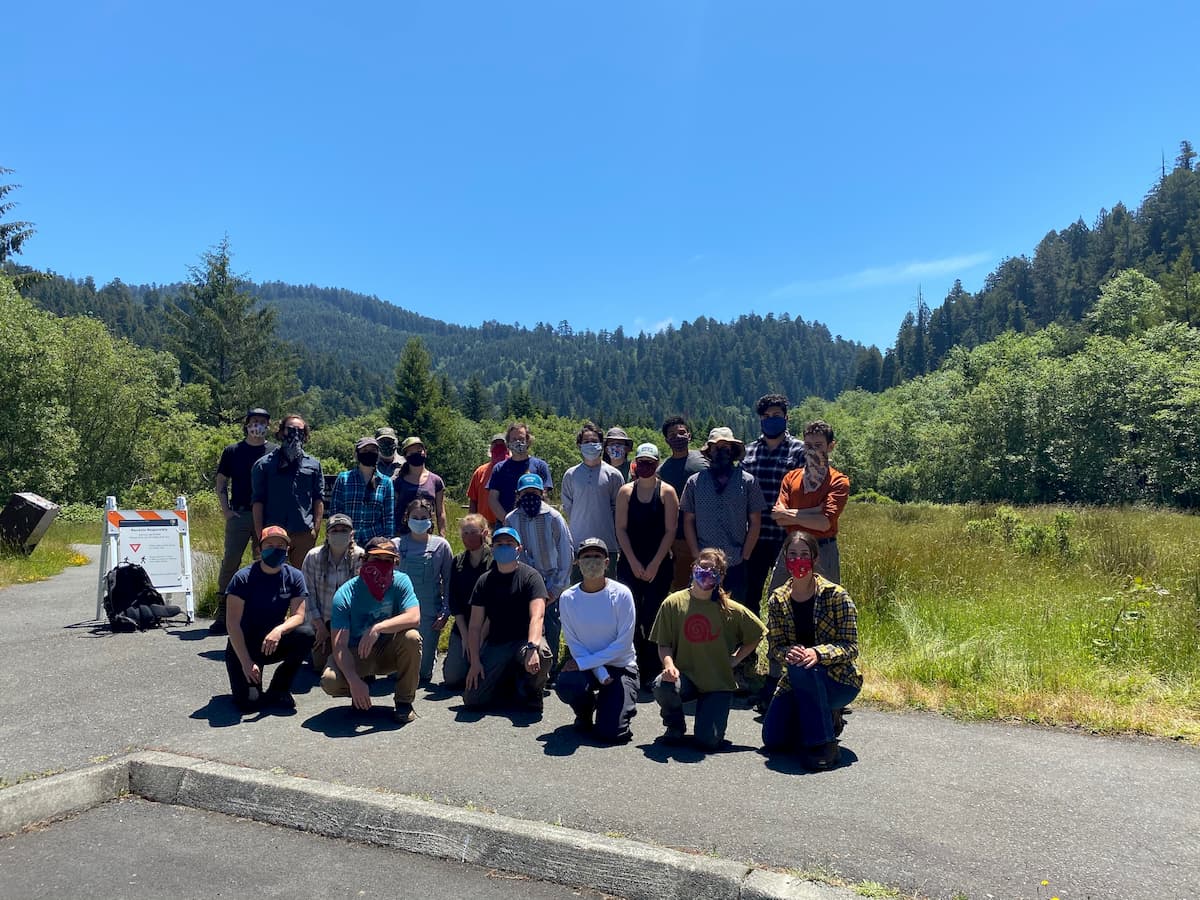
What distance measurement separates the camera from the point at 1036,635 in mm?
7176

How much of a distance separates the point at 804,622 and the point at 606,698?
1422 mm

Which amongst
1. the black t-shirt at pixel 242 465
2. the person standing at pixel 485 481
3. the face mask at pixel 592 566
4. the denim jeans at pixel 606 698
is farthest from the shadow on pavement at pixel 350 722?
the black t-shirt at pixel 242 465

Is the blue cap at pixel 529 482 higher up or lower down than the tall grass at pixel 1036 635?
higher up

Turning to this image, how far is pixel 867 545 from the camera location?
12.2 metres

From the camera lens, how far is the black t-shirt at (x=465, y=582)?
21.2 feet

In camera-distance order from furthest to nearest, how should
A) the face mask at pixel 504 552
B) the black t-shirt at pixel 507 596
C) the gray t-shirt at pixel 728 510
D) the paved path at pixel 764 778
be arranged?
the gray t-shirt at pixel 728 510, the black t-shirt at pixel 507 596, the face mask at pixel 504 552, the paved path at pixel 764 778

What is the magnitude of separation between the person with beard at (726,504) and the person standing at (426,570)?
2.20 metres

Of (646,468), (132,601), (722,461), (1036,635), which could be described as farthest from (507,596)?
(132,601)

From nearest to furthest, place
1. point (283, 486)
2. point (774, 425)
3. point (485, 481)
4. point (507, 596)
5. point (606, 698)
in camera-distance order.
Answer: point (606, 698) → point (507, 596) → point (774, 425) → point (283, 486) → point (485, 481)

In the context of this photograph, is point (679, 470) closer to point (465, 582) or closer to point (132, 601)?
point (465, 582)

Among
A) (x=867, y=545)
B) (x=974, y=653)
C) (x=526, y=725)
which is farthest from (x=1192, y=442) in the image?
(x=526, y=725)

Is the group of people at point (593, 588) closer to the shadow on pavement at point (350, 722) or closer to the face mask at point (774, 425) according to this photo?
the face mask at point (774, 425)

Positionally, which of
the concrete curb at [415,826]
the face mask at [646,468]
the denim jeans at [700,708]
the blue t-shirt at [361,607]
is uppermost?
the face mask at [646,468]

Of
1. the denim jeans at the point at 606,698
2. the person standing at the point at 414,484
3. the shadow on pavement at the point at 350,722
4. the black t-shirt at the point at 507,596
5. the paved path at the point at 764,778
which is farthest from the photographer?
the person standing at the point at 414,484
